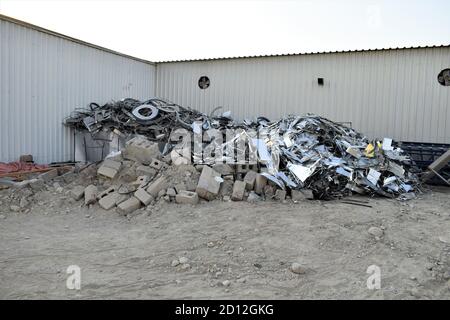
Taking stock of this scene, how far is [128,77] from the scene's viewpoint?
1154 centimetres

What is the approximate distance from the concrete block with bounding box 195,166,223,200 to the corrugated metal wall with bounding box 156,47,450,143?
5.36 metres

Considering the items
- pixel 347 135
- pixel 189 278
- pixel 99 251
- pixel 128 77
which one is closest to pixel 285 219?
pixel 189 278

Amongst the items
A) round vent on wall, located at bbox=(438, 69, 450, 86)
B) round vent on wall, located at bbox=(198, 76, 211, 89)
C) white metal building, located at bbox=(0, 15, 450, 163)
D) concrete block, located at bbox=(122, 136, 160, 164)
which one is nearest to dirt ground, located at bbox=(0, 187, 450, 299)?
concrete block, located at bbox=(122, 136, 160, 164)

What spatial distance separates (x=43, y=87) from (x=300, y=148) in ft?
19.8

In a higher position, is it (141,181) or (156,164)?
(156,164)

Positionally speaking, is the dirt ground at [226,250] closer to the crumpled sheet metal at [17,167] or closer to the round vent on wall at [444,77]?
the crumpled sheet metal at [17,167]

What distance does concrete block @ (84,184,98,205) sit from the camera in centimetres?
640

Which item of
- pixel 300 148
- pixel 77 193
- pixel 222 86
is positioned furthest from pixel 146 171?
pixel 222 86

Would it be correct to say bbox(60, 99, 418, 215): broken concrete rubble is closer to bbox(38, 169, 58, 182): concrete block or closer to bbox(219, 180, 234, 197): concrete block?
bbox(219, 180, 234, 197): concrete block

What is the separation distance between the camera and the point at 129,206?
20.0 feet

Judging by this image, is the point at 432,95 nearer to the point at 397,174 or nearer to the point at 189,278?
the point at 397,174

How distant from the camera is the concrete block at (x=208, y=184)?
6332 millimetres

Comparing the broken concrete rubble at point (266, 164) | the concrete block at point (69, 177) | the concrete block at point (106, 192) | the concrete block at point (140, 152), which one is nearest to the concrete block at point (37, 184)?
the concrete block at point (69, 177)

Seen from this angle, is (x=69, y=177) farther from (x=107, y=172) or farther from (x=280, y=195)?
(x=280, y=195)
